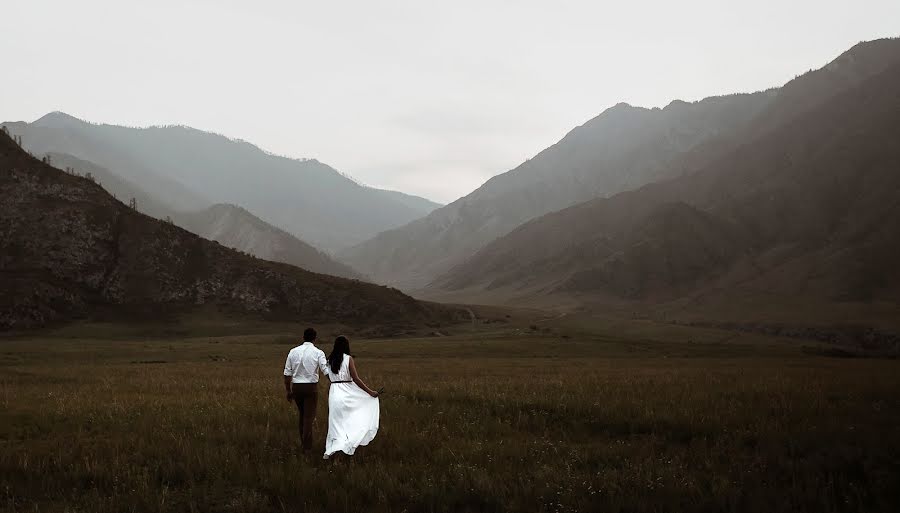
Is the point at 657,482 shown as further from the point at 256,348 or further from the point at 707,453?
the point at 256,348

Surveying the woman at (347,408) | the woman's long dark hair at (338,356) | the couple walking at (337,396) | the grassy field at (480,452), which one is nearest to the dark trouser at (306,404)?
Result: the couple walking at (337,396)

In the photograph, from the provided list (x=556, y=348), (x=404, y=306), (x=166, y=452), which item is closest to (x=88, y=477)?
(x=166, y=452)

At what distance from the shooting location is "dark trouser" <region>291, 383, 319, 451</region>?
470 inches

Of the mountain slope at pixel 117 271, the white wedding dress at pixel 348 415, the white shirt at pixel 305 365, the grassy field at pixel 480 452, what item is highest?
the mountain slope at pixel 117 271

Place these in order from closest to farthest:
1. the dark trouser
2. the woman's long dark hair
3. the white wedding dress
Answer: the white wedding dress, the woman's long dark hair, the dark trouser

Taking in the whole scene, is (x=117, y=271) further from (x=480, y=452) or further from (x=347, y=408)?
(x=480, y=452)

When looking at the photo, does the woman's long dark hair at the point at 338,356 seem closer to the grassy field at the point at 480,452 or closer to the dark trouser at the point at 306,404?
the dark trouser at the point at 306,404

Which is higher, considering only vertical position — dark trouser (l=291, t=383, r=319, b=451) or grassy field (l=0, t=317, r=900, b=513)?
dark trouser (l=291, t=383, r=319, b=451)

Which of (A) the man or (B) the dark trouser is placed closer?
(B) the dark trouser

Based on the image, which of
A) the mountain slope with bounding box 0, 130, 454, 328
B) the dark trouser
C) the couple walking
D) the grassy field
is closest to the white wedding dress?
the couple walking

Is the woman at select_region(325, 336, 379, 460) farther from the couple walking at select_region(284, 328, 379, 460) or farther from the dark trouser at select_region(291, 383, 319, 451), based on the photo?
the dark trouser at select_region(291, 383, 319, 451)

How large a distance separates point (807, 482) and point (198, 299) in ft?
351

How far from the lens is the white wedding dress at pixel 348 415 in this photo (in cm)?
1097

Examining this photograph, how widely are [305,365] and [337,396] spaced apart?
4.40ft
